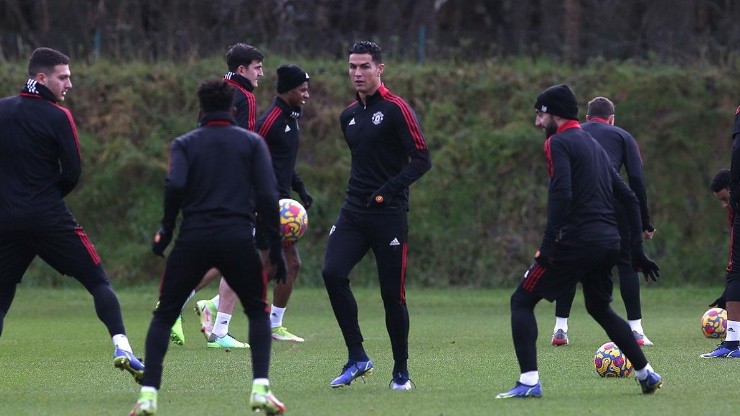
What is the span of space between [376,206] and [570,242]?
5.31ft

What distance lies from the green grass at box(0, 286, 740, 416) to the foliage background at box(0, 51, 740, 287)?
4899mm

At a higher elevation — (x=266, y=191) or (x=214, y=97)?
(x=214, y=97)

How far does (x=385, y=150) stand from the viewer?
9750 mm

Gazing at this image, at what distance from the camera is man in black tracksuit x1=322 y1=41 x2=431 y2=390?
31.4 ft

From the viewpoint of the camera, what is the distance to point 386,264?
962 centimetres

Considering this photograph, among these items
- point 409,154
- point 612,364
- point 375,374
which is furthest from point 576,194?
point 375,374

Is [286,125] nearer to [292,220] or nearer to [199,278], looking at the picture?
[292,220]

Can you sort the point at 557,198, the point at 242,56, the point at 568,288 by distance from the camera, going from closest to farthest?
the point at 557,198
the point at 568,288
the point at 242,56

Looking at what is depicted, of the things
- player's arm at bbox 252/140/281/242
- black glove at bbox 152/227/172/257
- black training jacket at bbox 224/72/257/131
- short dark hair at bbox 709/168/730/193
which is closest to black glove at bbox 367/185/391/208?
player's arm at bbox 252/140/281/242

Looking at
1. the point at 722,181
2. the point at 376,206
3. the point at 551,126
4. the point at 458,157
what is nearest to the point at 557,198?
the point at 551,126

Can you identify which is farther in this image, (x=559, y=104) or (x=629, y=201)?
(x=629, y=201)

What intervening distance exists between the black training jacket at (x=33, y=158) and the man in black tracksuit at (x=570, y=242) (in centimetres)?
332

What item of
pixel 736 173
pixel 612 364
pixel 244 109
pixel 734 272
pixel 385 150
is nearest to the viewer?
pixel 385 150

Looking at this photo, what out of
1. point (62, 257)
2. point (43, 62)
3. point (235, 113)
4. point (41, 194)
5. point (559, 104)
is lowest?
point (62, 257)
